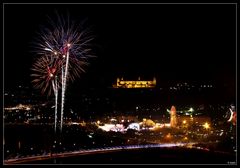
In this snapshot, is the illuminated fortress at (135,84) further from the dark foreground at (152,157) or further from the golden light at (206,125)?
the dark foreground at (152,157)

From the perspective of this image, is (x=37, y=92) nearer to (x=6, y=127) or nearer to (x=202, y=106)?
(x=6, y=127)

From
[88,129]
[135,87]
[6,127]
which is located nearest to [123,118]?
[88,129]

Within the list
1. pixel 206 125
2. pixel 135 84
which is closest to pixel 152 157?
pixel 206 125

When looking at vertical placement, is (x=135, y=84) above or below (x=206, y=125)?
above

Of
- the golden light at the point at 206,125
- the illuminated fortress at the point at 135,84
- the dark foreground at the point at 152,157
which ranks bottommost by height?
the golden light at the point at 206,125

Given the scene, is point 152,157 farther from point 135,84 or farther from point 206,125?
point 135,84

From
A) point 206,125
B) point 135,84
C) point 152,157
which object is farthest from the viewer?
point 135,84

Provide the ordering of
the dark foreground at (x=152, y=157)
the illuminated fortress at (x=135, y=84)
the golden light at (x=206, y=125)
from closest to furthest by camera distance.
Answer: the dark foreground at (x=152, y=157) → the golden light at (x=206, y=125) → the illuminated fortress at (x=135, y=84)

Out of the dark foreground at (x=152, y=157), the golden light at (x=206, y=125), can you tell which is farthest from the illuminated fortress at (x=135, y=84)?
the dark foreground at (x=152, y=157)
